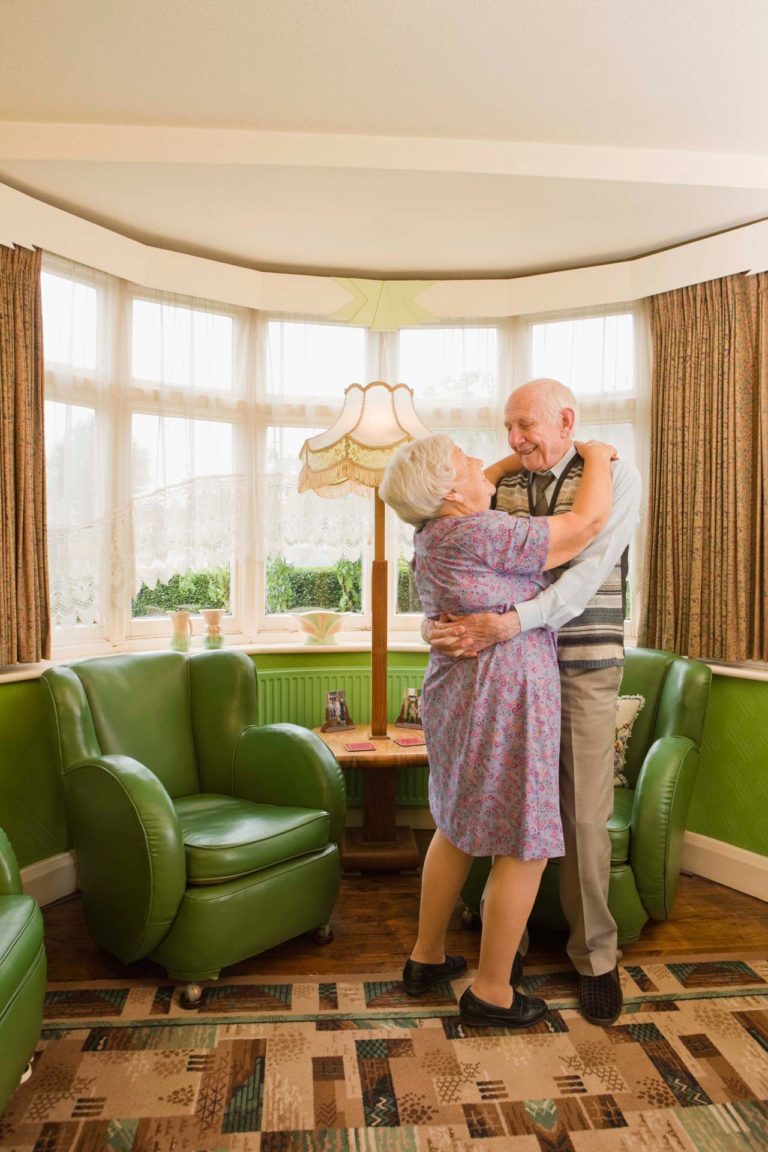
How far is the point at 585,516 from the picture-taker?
6.45 ft

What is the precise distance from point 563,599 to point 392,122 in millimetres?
1797

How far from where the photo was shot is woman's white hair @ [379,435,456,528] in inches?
75.8

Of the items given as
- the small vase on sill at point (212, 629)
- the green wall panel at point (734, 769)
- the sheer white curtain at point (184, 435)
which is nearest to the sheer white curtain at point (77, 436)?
the sheer white curtain at point (184, 435)

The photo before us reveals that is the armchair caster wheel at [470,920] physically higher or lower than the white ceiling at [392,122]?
lower

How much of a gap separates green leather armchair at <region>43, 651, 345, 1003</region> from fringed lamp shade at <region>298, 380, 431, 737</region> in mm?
606

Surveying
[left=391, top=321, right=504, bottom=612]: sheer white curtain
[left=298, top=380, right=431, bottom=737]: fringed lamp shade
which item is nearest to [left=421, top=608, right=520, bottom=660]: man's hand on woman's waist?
[left=298, top=380, right=431, bottom=737]: fringed lamp shade

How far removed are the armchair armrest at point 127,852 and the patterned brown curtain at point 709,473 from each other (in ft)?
7.34

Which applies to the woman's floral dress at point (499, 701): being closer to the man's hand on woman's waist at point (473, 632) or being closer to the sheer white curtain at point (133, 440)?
the man's hand on woman's waist at point (473, 632)

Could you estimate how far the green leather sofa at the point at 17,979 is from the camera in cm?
157

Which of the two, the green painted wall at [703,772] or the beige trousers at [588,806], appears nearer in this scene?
the beige trousers at [588,806]

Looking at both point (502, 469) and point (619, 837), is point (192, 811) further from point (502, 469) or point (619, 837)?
point (502, 469)

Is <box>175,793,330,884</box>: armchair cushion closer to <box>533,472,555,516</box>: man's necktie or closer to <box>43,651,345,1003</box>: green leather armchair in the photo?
<box>43,651,345,1003</box>: green leather armchair

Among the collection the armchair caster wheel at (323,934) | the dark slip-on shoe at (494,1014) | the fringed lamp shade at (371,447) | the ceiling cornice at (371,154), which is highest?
the ceiling cornice at (371,154)

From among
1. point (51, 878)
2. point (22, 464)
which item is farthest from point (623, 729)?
point (22, 464)
